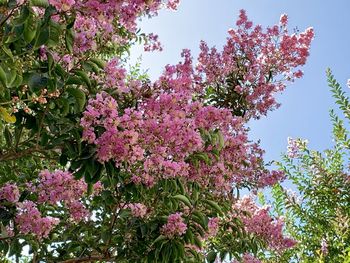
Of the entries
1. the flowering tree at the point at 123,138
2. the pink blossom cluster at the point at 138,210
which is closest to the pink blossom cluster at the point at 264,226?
the flowering tree at the point at 123,138

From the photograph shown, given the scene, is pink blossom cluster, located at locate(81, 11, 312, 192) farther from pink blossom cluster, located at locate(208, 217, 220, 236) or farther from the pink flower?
the pink flower

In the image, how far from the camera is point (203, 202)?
307 cm

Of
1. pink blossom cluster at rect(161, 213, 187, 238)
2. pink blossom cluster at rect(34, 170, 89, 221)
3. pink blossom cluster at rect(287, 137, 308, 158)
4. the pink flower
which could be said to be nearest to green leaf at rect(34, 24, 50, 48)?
pink blossom cluster at rect(34, 170, 89, 221)

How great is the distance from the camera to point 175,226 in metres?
2.75

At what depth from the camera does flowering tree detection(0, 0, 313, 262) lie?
2045mm

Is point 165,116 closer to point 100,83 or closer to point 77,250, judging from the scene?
point 100,83

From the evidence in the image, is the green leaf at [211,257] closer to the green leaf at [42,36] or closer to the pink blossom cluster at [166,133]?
the pink blossom cluster at [166,133]

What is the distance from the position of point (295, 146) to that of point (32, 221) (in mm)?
3902

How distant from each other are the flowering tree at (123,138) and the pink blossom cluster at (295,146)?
178cm

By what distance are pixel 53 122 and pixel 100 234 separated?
3.80 ft

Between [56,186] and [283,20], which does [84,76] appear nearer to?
[56,186]

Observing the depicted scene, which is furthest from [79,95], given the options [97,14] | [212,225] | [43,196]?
[212,225]

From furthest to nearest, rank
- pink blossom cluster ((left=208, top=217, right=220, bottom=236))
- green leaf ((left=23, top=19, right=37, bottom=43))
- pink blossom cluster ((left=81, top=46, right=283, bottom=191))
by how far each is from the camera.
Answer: pink blossom cluster ((left=208, top=217, right=220, bottom=236)), pink blossom cluster ((left=81, top=46, right=283, bottom=191)), green leaf ((left=23, top=19, right=37, bottom=43))

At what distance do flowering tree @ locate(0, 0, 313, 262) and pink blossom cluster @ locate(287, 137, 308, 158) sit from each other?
5.85ft
